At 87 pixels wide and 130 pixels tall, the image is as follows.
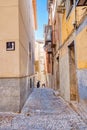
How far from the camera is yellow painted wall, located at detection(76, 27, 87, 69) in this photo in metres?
5.66

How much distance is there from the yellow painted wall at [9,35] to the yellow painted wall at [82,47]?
1.87 m

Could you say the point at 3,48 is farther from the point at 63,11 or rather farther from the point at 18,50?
the point at 63,11

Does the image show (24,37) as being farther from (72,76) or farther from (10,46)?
(72,76)

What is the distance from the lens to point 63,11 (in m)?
9.95

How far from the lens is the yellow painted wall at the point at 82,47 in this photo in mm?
5663

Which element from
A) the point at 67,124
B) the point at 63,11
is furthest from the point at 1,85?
the point at 63,11

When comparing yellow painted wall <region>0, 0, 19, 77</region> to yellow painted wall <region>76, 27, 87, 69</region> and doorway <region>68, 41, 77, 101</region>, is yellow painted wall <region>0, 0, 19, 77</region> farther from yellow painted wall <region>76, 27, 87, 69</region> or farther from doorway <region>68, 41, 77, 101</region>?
doorway <region>68, 41, 77, 101</region>

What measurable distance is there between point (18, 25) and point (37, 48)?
27060 millimetres

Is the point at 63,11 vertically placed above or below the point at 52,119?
above

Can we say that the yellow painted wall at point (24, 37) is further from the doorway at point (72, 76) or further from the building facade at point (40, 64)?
the building facade at point (40, 64)

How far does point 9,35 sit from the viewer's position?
6.74 metres

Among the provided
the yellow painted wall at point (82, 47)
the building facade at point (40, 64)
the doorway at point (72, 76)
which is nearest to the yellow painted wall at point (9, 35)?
the yellow painted wall at point (82, 47)

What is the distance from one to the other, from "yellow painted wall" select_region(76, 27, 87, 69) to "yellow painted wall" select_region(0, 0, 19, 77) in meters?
1.87

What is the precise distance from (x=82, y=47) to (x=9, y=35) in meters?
2.27
